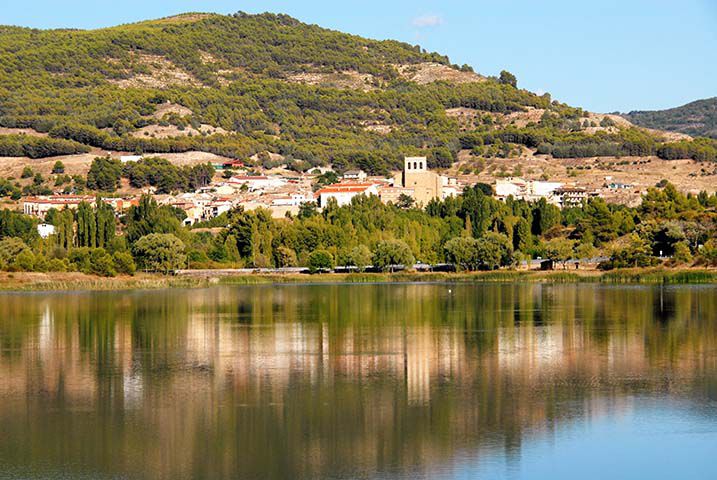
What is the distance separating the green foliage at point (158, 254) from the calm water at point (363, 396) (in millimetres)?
29834

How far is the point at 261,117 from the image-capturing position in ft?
584

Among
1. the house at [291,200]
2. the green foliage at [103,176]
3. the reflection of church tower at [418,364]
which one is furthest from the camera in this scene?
the green foliage at [103,176]

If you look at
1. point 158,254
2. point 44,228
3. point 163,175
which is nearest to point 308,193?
point 163,175

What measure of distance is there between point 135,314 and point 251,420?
75.0ft

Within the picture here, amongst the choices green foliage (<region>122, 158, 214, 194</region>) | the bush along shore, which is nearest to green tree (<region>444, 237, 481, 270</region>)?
the bush along shore

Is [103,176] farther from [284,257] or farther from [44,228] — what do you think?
[284,257]

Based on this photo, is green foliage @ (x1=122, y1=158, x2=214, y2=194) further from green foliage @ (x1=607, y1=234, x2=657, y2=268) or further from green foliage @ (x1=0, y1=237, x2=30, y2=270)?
green foliage @ (x1=607, y1=234, x2=657, y2=268)

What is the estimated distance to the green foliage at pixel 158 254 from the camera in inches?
2793

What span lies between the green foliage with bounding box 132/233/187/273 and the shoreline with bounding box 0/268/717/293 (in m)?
1.21

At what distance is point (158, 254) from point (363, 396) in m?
49.9

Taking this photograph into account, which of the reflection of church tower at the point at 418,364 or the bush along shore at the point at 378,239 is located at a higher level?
the bush along shore at the point at 378,239

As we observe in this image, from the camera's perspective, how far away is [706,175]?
414ft

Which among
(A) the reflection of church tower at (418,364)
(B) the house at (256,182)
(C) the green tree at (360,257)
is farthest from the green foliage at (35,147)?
(A) the reflection of church tower at (418,364)

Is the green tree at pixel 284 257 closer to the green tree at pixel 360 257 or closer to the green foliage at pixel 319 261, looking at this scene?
the green foliage at pixel 319 261
